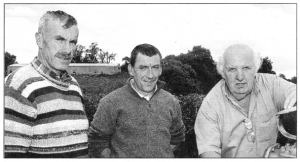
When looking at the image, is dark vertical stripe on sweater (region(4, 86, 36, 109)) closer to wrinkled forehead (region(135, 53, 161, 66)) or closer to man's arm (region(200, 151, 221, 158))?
wrinkled forehead (region(135, 53, 161, 66))

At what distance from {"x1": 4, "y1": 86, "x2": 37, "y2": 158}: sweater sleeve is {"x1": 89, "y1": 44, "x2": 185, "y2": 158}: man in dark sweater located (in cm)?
74

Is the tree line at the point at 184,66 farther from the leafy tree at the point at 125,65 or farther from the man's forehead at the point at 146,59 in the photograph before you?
the man's forehead at the point at 146,59

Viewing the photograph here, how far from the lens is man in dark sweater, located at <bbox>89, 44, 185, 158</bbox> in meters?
2.75

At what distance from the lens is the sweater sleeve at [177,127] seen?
9.88 ft

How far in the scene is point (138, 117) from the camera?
9.12 feet

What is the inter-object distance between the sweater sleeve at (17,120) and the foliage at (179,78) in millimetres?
2064

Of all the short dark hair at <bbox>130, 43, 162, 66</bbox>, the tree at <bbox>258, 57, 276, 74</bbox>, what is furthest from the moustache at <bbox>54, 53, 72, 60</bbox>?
the tree at <bbox>258, 57, 276, 74</bbox>

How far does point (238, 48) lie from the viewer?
2846 millimetres

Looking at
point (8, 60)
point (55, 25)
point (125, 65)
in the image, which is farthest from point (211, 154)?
point (8, 60)

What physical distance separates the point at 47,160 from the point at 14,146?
0.28m

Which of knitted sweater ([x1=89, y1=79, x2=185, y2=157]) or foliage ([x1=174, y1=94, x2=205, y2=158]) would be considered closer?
knitted sweater ([x1=89, y1=79, x2=185, y2=157])

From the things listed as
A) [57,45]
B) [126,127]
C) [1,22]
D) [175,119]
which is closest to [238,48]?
[175,119]

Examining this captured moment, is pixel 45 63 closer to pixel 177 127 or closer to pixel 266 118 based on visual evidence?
pixel 177 127

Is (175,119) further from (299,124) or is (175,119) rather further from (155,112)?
(299,124)
